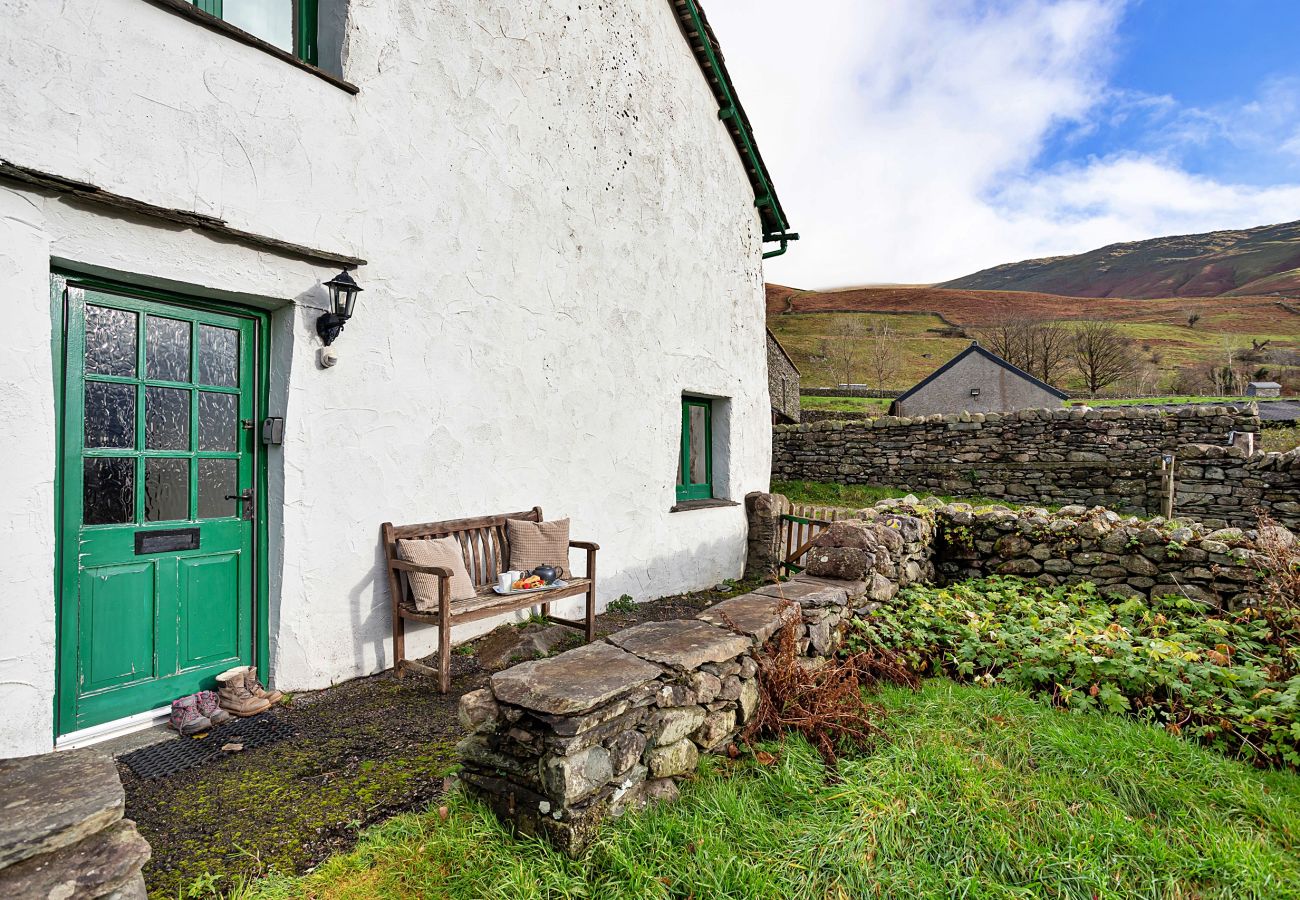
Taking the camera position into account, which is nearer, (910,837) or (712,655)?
(910,837)

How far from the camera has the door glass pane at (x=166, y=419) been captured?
3.58 metres

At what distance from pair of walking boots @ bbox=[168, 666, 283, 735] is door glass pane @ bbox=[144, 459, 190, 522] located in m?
1.03

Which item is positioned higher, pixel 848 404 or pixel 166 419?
pixel 848 404

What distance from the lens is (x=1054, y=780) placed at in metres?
2.71

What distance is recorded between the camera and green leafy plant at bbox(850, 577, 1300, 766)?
10.3 feet

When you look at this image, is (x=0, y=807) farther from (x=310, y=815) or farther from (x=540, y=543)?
(x=540, y=543)

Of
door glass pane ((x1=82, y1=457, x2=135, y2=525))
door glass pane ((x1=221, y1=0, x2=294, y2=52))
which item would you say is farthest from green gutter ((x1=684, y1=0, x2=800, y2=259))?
door glass pane ((x1=82, y1=457, x2=135, y2=525))

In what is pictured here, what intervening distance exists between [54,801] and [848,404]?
97.9 ft

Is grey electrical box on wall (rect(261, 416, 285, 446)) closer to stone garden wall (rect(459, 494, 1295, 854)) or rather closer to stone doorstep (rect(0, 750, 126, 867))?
stone doorstep (rect(0, 750, 126, 867))

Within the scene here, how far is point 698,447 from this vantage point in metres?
8.52

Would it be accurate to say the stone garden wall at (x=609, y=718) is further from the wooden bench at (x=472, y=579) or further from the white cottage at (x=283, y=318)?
the white cottage at (x=283, y=318)

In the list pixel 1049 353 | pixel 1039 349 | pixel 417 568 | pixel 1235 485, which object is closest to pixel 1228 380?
pixel 1049 353

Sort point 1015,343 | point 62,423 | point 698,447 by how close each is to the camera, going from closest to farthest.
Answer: point 62,423 → point 698,447 → point 1015,343

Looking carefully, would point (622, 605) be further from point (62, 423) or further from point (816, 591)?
point (62, 423)
